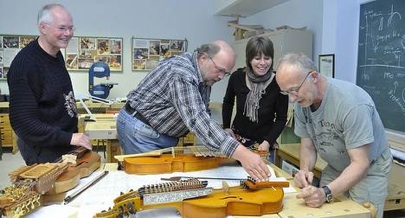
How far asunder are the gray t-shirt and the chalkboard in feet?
4.91

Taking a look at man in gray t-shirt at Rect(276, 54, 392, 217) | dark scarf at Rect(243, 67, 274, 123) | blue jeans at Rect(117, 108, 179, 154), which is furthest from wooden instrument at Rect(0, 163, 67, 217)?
dark scarf at Rect(243, 67, 274, 123)

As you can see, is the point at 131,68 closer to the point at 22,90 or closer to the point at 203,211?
the point at 22,90

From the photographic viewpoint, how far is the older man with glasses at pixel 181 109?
55.4 inches

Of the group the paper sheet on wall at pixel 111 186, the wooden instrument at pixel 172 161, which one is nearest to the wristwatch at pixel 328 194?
the paper sheet on wall at pixel 111 186

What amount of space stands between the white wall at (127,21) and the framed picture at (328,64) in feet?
9.54

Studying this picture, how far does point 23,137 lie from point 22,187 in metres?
0.57

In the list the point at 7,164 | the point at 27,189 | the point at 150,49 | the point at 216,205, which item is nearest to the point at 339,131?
the point at 216,205

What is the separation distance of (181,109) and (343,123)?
0.68 metres

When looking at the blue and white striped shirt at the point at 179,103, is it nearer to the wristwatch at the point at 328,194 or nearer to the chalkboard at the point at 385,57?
the wristwatch at the point at 328,194

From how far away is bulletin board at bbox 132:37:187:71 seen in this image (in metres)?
5.72

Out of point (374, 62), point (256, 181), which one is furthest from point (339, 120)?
point (374, 62)

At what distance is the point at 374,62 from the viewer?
3.03 m

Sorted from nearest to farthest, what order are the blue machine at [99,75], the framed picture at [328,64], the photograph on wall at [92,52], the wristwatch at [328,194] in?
the wristwatch at [328,194] → the framed picture at [328,64] → the blue machine at [99,75] → the photograph on wall at [92,52]

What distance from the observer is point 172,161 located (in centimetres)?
157
